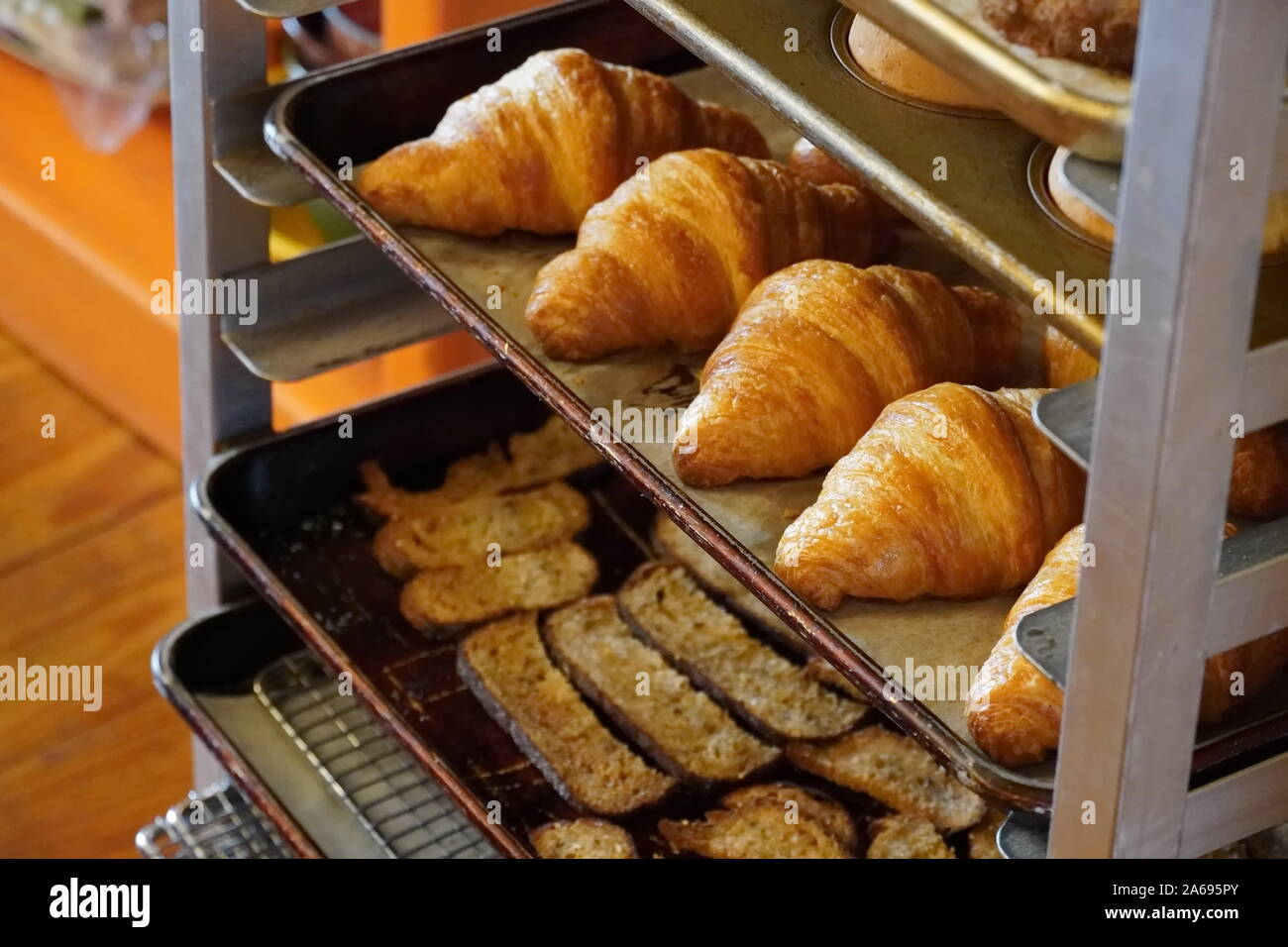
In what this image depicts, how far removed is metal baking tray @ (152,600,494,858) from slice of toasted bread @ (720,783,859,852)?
0.28 m

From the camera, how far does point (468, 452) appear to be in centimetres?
206

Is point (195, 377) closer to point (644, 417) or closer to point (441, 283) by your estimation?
point (441, 283)

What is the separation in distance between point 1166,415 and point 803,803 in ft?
2.70

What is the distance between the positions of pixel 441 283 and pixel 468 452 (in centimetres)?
60

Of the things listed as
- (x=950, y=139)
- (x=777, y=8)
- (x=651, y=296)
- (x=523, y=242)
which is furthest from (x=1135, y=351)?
(x=523, y=242)

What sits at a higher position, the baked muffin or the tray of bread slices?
the baked muffin

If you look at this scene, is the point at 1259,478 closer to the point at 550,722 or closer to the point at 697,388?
the point at 697,388

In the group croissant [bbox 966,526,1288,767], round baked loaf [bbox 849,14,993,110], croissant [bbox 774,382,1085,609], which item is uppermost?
round baked loaf [bbox 849,14,993,110]

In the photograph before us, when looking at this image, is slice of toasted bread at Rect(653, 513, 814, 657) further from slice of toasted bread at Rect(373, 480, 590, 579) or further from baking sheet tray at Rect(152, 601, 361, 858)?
baking sheet tray at Rect(152, 601, 361, 858)

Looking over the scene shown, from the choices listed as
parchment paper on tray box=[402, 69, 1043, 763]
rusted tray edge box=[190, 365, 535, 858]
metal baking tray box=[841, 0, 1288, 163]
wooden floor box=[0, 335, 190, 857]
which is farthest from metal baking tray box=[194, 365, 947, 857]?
metal baking tray box=[841, 0, 1288, 163]

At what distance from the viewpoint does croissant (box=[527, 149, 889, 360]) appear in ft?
4.71

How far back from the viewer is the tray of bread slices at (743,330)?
1201 mm

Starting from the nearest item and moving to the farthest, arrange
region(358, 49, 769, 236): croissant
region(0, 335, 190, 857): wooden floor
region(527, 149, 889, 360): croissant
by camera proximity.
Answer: region(527, 149, 889, 360): croissant → region(358, 49, 769, 236): croissant → region(0, 335, 190, 857): wooden floor

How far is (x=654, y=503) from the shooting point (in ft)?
4.49
